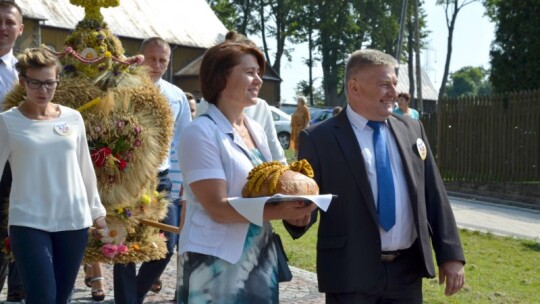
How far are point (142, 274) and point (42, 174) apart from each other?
2.04 m

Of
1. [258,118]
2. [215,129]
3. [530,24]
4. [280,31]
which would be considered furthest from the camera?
[280,31]

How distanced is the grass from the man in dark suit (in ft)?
10.7

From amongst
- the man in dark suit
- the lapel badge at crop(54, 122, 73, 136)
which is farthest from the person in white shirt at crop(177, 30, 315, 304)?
the lapel badge at crop(54, 122, 73, 136)

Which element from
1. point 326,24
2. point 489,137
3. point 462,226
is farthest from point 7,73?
point 326,24

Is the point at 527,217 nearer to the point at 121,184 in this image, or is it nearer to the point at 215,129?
the point at 121,184

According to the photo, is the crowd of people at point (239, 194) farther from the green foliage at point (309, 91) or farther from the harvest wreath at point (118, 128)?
the green foliage at point (309, 91)

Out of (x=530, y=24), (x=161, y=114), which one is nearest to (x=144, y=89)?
(x=161, y=114)

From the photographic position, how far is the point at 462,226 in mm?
14000

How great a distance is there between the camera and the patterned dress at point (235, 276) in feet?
12.8

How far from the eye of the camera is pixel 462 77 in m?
173

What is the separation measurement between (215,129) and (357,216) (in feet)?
2.81

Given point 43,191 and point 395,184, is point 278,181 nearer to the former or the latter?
point 395,184

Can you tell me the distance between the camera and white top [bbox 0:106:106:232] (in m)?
5.20

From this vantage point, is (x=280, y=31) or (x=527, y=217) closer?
(x=527, y=217)
